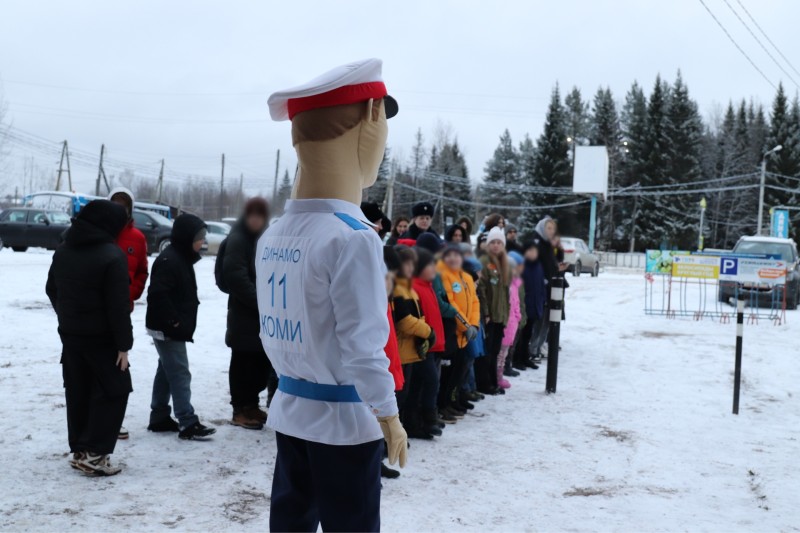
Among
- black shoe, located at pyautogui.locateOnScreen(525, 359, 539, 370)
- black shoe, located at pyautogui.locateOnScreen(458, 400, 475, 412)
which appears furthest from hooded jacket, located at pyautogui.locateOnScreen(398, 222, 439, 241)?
black shoe, located at pyautogui.locateOnScreen(525, 359, 539, 370)

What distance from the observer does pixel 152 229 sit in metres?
22.3

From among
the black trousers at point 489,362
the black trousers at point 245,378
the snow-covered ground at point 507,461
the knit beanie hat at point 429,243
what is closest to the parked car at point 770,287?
the snow-covered ground at point 507,461

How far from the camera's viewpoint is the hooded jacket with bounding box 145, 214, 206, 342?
5148mm

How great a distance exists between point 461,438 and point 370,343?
3.81 metres

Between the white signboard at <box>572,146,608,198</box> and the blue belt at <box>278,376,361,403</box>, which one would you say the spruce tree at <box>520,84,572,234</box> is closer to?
the white signboard at <box>572,146,608,198</box>

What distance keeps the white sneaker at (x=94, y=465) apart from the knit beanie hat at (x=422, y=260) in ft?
8.19

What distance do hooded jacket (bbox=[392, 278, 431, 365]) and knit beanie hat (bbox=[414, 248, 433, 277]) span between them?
0.64ft

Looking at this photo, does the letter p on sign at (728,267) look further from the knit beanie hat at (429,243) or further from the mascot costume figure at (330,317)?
the mascot costume figure at (330,317)

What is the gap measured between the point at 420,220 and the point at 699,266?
33.7ft

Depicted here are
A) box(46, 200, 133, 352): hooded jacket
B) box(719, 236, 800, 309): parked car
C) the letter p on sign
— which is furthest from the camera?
box(719, 236, 800, 309): parked car

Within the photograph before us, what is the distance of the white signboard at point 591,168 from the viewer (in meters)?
38.2

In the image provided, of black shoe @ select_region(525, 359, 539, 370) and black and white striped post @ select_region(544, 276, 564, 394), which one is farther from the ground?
black and white striped post @ select_region(544, 276, 564, 394)

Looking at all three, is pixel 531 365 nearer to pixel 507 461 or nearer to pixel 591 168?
pixel 507 461

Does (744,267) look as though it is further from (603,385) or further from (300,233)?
(300,233)
